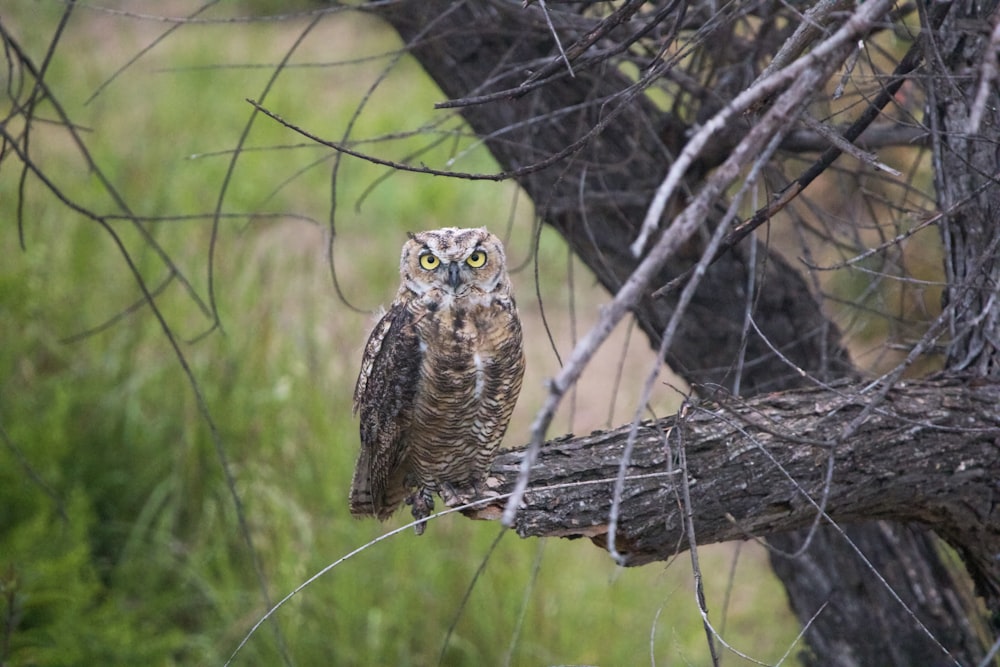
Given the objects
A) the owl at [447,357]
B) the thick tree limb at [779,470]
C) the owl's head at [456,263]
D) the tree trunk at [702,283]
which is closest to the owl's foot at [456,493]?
the owl at [447,357]

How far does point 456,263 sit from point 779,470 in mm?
899

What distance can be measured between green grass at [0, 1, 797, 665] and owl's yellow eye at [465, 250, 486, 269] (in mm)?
653

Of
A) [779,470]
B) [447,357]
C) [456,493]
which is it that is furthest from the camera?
[456,493]

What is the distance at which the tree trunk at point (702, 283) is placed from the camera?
2.76 metres

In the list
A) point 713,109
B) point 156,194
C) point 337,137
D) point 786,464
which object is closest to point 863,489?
point 786,464

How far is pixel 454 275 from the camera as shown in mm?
2451

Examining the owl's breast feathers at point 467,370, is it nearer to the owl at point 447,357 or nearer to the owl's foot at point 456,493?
the owl at point 447,357

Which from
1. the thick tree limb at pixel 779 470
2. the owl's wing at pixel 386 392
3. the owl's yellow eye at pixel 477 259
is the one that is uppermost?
the owl's yellow eye at pixel 477 259

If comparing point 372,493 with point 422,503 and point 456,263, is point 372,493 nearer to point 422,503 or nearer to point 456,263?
point 422,503

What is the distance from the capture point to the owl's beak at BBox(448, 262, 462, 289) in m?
2.44

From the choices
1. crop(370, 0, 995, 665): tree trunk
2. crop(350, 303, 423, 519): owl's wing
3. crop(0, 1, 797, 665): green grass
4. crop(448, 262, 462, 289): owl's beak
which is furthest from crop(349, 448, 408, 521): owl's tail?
crop(370, 0, 995, 665): tree trunk

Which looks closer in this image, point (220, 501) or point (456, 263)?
point (456, 263)

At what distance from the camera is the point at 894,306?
443cm

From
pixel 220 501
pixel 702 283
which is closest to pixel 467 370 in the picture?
pixel 702 283
